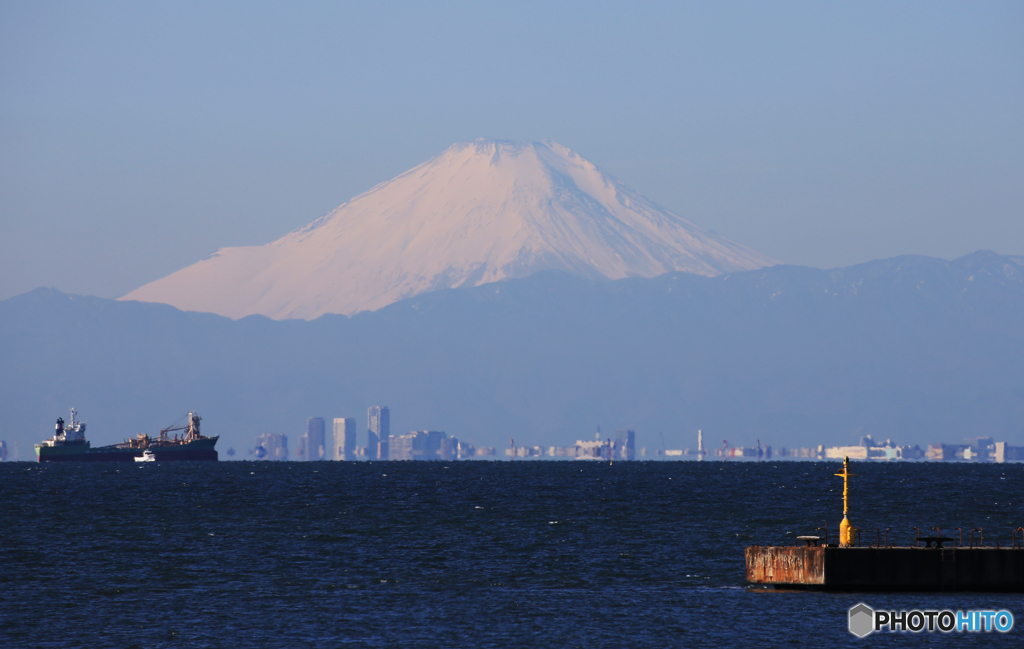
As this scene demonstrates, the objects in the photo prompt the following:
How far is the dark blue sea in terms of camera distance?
5641 centimetres

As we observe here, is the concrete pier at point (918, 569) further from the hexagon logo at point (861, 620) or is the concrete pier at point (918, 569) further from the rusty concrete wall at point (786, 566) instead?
the hexagon logo at point (861, 620)

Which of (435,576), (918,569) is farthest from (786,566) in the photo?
(435,576)

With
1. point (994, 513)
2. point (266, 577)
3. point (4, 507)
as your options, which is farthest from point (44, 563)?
point (994, 513)

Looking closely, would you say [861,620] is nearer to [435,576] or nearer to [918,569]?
[918,569]

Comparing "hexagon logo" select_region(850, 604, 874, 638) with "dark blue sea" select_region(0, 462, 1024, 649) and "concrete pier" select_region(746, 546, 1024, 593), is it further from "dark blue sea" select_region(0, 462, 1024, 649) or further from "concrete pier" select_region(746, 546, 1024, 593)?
"concrete pier" select_region(746, 546, 1024, 593)

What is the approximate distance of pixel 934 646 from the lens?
53375 mm

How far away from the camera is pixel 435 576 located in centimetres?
7500

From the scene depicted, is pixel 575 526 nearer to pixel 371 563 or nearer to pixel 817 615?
pixel 371 563

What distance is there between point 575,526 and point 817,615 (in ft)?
167

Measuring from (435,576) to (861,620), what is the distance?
84.1 ft

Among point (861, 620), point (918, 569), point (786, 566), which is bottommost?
point (861, 620)

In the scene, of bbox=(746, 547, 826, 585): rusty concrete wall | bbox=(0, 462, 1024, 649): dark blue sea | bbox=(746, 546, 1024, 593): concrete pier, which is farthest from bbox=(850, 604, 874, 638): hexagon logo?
bbox=(746, 547, 826, 585): rusty concrete wall

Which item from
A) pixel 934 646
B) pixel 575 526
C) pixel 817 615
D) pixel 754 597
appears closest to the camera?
pixel 934 646

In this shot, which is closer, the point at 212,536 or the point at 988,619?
the point at 988,619
